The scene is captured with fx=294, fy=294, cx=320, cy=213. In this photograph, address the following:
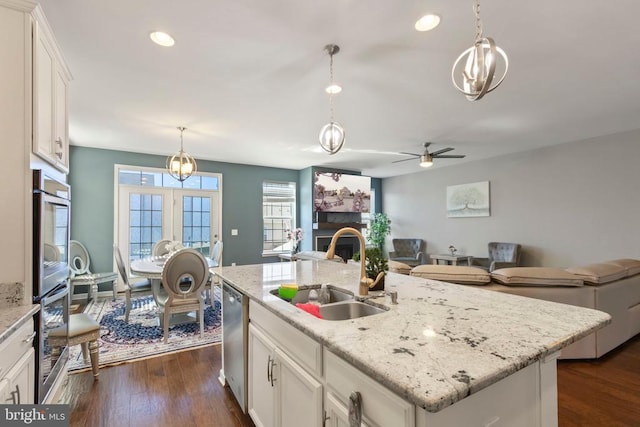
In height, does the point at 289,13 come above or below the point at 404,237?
above

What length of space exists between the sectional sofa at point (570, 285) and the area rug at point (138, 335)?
2554 mm

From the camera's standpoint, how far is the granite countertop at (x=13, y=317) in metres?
1.17

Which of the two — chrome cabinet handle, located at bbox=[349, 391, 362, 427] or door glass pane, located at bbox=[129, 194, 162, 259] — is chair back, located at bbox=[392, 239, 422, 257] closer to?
door glass pane, located at bbox=[129, 194, 162, 259]

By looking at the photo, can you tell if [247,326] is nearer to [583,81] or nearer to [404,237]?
[583,81]

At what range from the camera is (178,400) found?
2.21 metres

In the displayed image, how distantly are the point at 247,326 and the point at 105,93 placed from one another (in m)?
2.85

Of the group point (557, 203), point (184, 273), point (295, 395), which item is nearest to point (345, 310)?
point (295, 395)

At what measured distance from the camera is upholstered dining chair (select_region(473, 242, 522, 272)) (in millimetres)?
5285

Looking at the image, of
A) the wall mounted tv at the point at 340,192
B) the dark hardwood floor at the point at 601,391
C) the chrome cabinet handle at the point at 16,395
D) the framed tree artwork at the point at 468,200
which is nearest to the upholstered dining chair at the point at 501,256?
the framed tree artwork at the point at 468,200

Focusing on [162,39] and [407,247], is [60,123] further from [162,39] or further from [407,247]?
[407,247]

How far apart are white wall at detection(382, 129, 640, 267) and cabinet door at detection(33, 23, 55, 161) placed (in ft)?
21.6

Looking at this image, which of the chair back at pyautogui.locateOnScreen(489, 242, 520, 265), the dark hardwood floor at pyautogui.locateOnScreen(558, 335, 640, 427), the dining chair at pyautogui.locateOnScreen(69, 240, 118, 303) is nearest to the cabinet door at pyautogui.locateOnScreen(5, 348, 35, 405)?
the dark hardwood floor at pyautogui.locateOnScreen(558, 335, 640, 427)

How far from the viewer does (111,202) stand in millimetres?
5250

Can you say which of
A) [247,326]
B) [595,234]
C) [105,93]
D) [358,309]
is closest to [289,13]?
[358,309]
